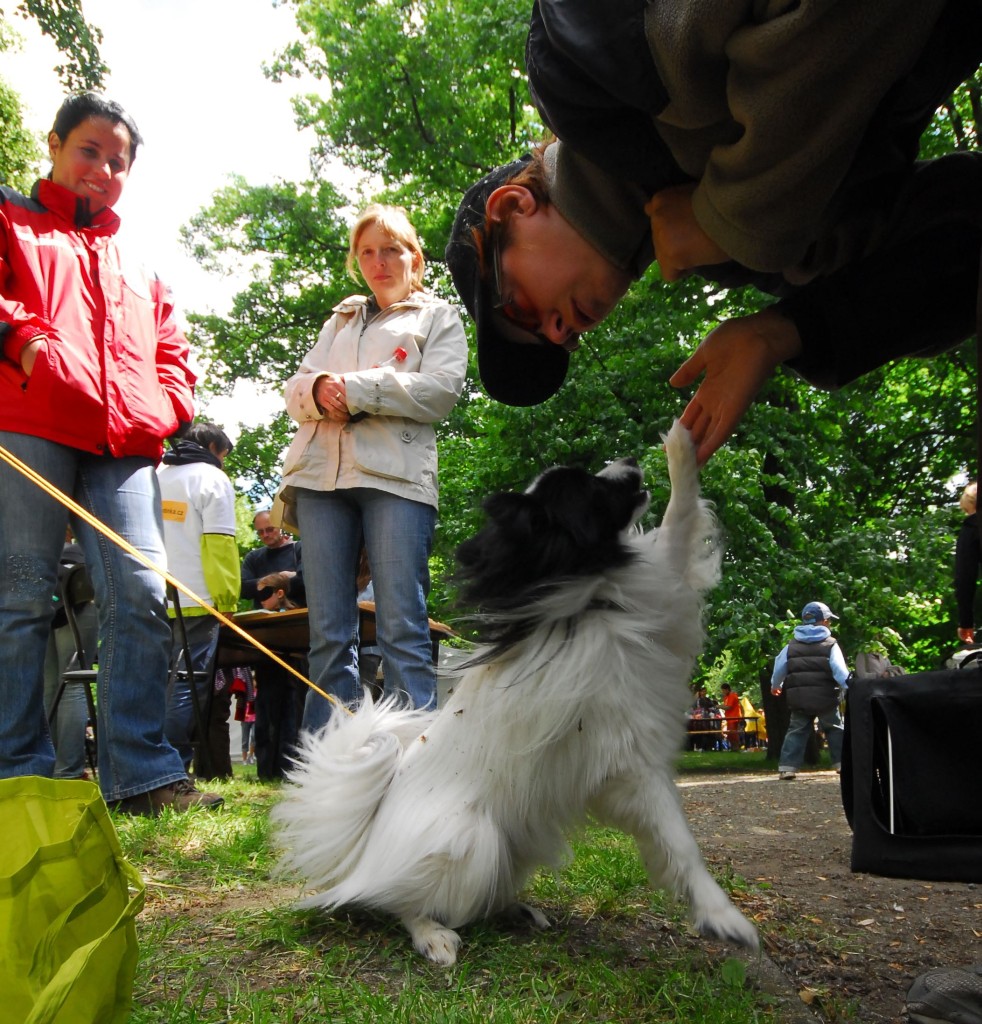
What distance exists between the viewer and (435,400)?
3.60 metres

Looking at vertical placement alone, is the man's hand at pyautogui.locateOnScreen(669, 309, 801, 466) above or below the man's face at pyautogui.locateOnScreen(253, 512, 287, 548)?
below

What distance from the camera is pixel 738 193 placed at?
3.92ft

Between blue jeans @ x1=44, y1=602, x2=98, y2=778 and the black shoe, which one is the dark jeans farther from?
the black shoe

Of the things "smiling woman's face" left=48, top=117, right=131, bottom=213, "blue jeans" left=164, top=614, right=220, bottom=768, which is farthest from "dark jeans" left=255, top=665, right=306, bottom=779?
"smiling woman's face" left=48, top=117, right=131, bottom=213

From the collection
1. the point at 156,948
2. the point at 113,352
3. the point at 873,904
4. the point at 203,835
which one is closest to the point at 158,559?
the point at 113,352

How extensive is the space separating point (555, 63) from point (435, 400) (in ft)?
7.89

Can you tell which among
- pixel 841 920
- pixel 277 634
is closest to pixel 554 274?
pixel 841 920

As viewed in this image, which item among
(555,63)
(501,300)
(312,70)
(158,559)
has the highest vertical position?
(312,70)

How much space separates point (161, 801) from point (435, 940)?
174 centimetres

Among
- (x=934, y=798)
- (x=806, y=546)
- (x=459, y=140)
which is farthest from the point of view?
(x=459, y=140)

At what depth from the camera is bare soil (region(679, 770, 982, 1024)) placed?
179 cm

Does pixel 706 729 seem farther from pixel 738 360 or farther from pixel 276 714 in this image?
pixel 738 360

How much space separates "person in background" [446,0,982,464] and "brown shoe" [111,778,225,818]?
2.21m

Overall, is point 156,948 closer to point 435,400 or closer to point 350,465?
point 350,465
